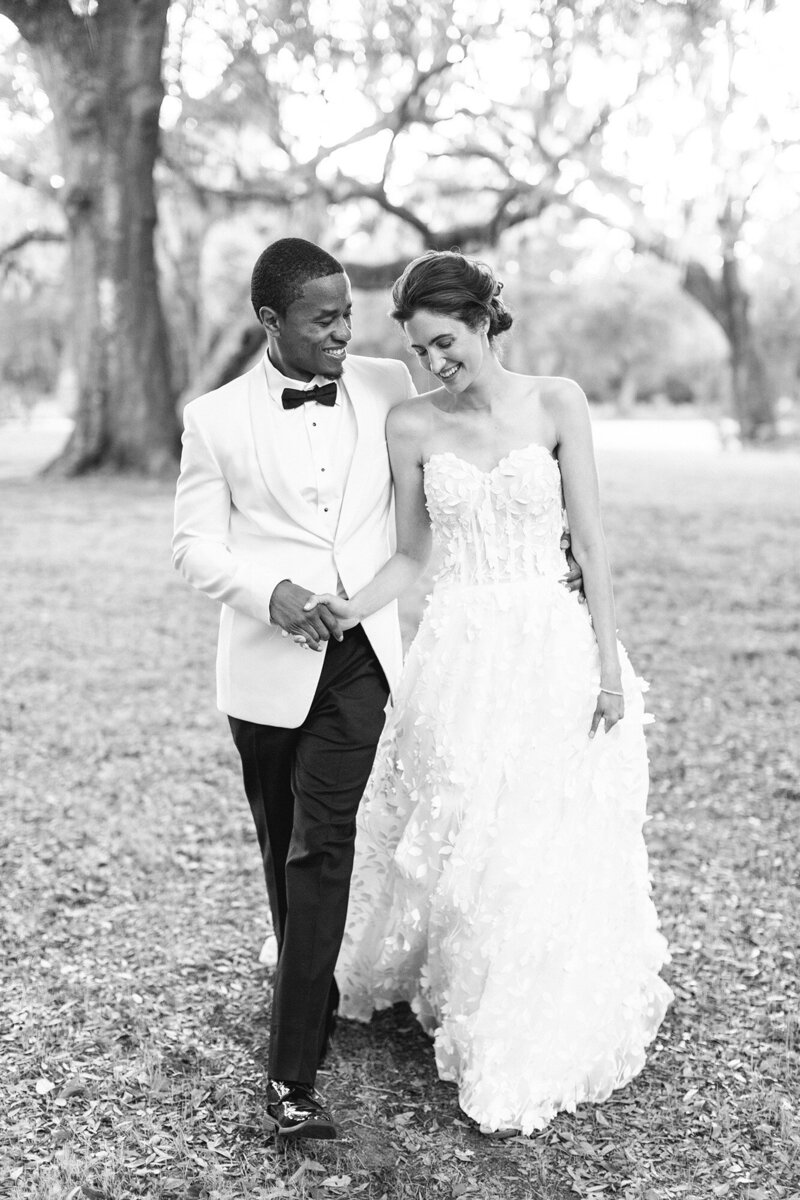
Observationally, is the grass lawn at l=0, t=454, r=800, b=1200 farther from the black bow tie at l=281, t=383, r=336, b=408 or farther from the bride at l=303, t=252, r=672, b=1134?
the black bow tie at l=281, t=383, r=336, b=408

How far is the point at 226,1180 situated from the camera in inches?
120

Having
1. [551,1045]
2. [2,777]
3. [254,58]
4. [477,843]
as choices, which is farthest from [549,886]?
[254,58]

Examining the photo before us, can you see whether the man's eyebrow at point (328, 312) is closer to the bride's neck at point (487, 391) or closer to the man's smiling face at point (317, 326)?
the man's smiling face at point (317, 326)

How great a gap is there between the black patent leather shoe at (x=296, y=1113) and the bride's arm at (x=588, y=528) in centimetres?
122

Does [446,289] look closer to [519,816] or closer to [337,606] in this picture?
[337,606]

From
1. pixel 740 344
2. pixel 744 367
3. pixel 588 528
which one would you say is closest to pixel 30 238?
pixel 740 344

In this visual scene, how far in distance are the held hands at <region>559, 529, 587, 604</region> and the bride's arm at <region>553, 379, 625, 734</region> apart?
42mm

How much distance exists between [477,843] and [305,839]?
0.49 meters

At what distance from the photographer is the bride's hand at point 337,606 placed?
3094mm

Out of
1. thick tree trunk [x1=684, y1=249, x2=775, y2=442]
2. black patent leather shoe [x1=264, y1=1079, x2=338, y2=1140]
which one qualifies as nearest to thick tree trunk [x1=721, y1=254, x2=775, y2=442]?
thick tree trunk [x1=684, y1=249, x2=775, y2=442]

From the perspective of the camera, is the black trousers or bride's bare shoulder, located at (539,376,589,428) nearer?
the black trousers

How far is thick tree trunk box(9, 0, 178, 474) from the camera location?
16.2 meters

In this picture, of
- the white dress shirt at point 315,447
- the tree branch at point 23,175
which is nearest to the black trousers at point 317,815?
the white dress shirt at point 315,447

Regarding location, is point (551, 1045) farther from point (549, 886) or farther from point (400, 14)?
point (400, 14)
